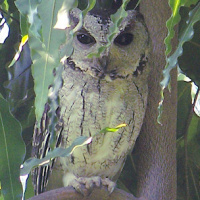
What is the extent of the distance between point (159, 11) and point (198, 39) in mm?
185

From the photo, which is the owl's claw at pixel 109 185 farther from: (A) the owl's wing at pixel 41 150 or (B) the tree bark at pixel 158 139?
(A) the owl's wing at pixel 41 150

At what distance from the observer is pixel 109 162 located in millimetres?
1724

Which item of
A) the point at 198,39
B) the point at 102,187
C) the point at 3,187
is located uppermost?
the point at 198,39

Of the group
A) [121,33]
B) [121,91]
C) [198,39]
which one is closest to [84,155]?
[121,91]

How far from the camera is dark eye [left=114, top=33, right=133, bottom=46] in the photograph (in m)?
1.68

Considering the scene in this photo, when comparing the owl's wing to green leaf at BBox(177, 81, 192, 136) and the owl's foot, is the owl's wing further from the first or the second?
green leaf at BBox(177, 81, 192, 136)

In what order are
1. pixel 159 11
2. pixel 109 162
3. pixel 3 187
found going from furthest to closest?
pixel 109 162, pixel 159 11, pixel 3 187

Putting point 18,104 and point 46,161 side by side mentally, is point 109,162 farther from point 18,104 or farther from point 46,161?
point 46,161

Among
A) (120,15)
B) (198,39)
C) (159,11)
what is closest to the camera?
(120,15)

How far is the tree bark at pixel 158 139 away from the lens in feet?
4.69

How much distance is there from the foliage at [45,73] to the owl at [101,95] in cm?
10

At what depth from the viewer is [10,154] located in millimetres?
1148

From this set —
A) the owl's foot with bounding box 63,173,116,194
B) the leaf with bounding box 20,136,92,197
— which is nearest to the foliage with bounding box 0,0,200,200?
the leaf with bounding box 20,136,92,197

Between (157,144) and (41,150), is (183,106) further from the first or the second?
(41,150)
